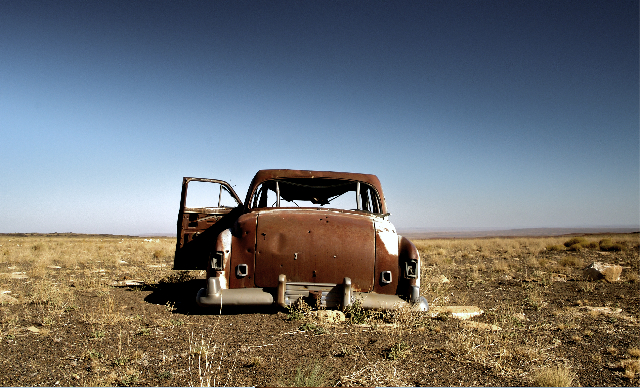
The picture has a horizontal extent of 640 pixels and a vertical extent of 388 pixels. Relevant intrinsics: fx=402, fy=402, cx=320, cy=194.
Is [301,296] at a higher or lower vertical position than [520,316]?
higher

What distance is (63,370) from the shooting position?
3164mm

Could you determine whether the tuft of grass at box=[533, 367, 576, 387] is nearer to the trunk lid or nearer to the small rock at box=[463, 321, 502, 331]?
the small rock at box=[463, 321, 502, 331]

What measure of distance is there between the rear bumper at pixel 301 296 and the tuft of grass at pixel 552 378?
5.41 ft

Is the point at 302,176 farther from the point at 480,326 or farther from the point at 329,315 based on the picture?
the point at 480,326

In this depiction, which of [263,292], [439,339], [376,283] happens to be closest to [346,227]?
[376,283]

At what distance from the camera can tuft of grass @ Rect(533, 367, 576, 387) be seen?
3.03 meters

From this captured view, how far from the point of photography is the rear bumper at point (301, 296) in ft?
15.0

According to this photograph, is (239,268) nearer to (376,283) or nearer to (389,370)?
(376,283)

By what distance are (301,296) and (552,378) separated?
260 centimetres

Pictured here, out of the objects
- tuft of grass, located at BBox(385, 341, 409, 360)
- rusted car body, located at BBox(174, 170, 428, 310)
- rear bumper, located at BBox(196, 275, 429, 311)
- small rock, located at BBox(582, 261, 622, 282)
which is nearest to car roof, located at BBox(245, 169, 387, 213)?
rusted car body, located at BBox(174, 170, 428, 310)

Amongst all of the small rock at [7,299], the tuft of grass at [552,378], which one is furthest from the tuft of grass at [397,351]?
the small rock at [7,299]

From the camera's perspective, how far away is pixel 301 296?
15.5ft

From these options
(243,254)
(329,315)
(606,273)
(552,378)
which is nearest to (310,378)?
(552,378)

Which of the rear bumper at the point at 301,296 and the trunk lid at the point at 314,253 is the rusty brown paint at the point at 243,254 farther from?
the rear bumper at the point at 301,296
